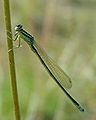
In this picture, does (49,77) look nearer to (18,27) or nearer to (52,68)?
(52,68)

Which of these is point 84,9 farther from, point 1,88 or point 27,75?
point 1,88

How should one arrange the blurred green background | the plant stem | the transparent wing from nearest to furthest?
the plant stem → the transparent wing → the blurred green background

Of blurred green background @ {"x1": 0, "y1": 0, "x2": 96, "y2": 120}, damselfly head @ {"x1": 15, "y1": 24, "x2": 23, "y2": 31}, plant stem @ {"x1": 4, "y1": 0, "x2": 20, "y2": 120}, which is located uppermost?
plant stem @ {"x1": 4, "y1": 0, "x2": 20, "y2": 120}

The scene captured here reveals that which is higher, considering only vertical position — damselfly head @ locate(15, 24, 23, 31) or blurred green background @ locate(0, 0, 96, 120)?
damselfly head @ locate(15, 24, 23, 31)

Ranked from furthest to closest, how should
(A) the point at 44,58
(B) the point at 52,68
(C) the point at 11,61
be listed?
(B) the point at 52,68
(A) the point at 44,58
(C) the point at 11,61

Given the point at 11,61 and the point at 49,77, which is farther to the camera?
the point at 49,77

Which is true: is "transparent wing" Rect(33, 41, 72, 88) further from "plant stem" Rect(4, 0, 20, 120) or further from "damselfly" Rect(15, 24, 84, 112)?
"plant stem" Rect(4, 0, 20, 120)

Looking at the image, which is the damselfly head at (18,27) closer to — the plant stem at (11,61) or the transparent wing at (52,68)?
the transparent wing at (52,68)

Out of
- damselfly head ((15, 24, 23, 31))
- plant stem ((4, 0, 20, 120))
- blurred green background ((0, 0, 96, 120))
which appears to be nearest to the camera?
plant stem ((4, 0, 20, 120))

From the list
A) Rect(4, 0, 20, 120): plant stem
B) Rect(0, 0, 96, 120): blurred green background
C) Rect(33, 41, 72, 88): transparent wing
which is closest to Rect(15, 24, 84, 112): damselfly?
Rect(33, 41, 72, 88): transparent wing

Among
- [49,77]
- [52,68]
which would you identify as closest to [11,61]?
[52,68]

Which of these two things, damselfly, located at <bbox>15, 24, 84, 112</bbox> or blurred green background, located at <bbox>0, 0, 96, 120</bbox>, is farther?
blurred green background, located at <bbox>0, 0, 96, 120</bbox>

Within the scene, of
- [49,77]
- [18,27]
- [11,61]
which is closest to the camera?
[11,61]
